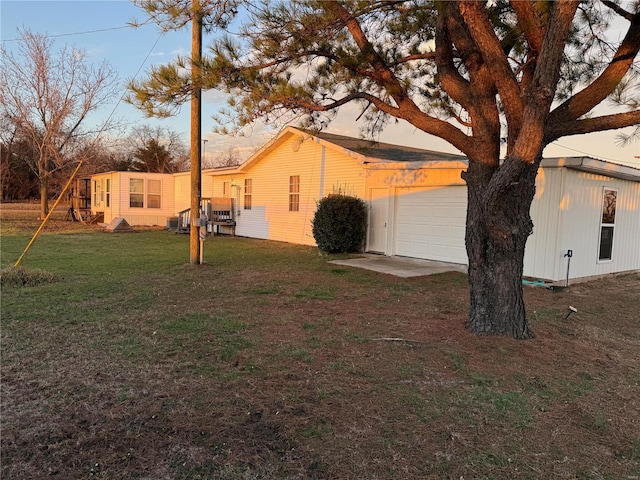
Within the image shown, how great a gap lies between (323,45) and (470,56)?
66.9 inches

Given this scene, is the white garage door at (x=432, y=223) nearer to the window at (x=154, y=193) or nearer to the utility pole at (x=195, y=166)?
the utility pole at (x=195, y=166)

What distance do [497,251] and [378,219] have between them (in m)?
7.89

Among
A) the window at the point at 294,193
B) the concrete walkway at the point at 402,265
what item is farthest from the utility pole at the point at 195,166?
the window at the point at 294,193

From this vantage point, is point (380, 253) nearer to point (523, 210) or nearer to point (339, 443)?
point (523, 210)

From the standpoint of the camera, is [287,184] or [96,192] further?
[96,192]

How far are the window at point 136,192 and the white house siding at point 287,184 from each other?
6014mm

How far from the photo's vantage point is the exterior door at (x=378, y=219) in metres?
12.3

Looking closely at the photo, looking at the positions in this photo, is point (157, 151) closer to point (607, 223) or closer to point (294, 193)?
point (294, 193)

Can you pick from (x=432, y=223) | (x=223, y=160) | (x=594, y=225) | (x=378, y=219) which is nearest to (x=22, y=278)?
(x=378, y=219)

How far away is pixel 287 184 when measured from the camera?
15789 mm

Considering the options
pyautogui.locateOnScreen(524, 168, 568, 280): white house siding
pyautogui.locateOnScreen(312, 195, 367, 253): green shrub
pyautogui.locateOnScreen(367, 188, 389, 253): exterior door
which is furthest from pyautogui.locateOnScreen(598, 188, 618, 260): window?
pyautogui.locateOnScreen(312, 195, 367, 253): green shrub

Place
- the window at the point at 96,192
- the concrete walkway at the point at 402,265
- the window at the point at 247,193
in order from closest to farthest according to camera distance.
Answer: the concrete walkway at the point at 402,265, the window at the point at 247,193, the window at the point at 96,192

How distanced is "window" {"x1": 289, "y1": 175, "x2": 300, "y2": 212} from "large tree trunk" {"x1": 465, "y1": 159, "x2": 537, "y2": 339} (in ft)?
35.2

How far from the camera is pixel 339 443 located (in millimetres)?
2758
